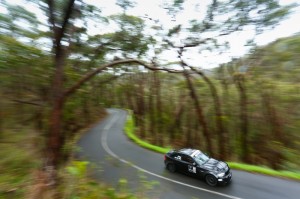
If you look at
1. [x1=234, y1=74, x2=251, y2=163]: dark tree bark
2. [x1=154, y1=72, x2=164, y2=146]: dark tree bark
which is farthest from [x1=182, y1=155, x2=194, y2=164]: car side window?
[x1=154, y1=72, x2=164, y2=146]: dark tree bark

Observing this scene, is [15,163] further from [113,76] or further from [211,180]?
[113,76]

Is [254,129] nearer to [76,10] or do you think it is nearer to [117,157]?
[117,157]

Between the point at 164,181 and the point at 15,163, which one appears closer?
the point at 15,163

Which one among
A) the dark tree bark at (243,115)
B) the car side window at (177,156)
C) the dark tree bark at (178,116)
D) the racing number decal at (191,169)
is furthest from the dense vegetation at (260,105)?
the racing number decal at (191,169)

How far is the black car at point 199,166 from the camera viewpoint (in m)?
11.3

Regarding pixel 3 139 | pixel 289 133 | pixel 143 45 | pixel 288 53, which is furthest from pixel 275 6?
pixel 3 139

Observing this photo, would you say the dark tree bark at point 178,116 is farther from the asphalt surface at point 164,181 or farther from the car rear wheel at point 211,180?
the car rear wheel at point 211,180

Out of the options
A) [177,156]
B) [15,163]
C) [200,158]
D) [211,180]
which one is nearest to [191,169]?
[200,158]

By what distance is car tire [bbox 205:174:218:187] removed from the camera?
37.0ft

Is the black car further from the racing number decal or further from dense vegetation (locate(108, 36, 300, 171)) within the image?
dense vegetation (locate(108, 36, 300, 171))

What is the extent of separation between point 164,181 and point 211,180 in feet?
7.82

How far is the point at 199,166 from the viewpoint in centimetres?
1218

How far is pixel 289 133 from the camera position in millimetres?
18656

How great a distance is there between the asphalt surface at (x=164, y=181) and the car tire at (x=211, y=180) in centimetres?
21
